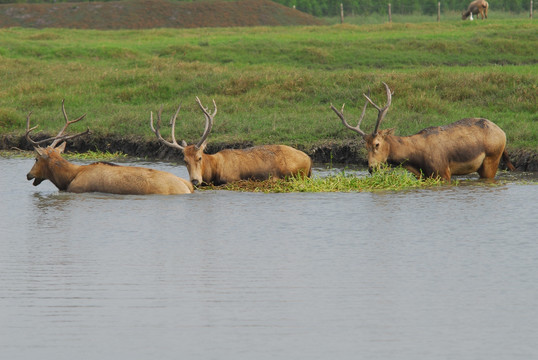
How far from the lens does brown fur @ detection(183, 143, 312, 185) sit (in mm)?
13914

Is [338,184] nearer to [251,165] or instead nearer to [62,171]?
[251,165]

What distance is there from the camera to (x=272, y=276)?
8.54 m

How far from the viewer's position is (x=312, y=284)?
8.23 metres

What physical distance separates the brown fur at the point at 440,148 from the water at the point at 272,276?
27.8 inches

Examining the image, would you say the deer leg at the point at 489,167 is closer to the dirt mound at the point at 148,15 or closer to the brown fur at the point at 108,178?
the brown fur at the point at 108,178

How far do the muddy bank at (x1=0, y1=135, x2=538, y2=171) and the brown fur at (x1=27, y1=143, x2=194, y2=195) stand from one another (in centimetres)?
439

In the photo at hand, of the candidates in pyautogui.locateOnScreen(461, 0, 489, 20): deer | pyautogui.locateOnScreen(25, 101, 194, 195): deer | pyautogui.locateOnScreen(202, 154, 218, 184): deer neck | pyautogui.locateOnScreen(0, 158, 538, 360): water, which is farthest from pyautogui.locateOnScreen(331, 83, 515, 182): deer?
pyautogui.locateOnScreen(461, 0, 489, 20): deer

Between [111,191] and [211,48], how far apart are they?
1863cm

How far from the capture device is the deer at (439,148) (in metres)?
14.0

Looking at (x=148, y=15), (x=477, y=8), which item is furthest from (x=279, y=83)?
(x=148, y=15)

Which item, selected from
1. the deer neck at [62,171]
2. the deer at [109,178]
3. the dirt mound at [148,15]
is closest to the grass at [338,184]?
the deer at [109,178]

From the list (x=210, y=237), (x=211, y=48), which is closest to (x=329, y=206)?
(x=210, y=237)

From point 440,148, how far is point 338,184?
1602 millimetres

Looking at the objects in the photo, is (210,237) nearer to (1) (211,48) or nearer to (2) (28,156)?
(2) (28,156)
